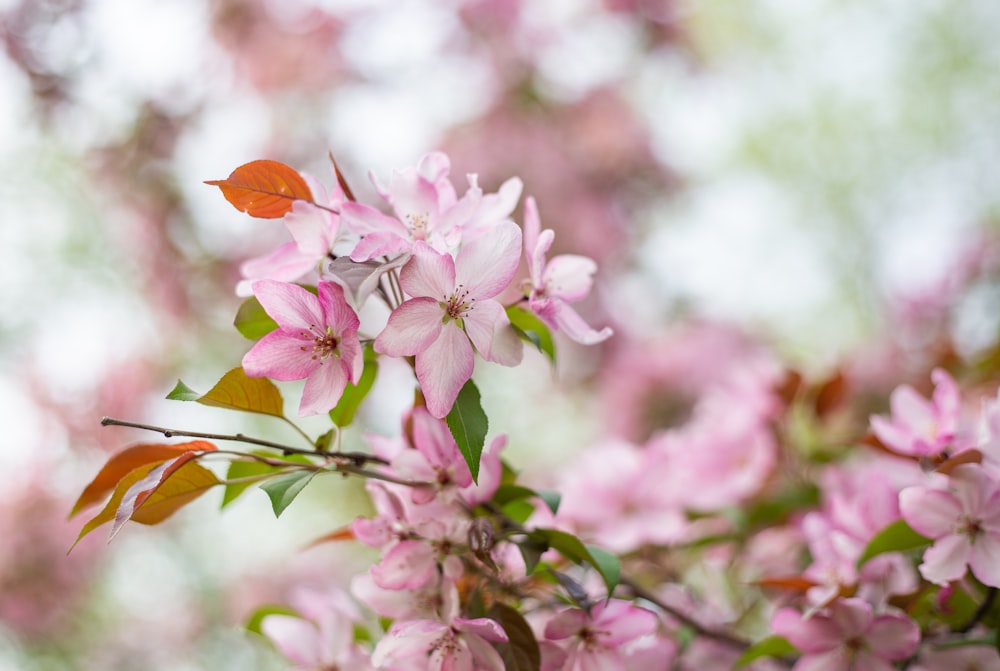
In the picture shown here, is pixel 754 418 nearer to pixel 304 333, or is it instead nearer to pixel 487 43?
pixel 304 333

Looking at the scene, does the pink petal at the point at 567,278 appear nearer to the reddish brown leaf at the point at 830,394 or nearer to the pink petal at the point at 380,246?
the pink petal at the point at 380,246

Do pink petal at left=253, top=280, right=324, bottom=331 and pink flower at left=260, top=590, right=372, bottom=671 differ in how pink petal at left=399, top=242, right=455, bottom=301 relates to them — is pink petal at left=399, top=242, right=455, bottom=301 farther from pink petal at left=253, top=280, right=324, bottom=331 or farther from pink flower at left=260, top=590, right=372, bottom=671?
pink flower at left=260, top=590, right=372, bottom=671

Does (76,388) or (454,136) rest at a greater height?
(454,136)

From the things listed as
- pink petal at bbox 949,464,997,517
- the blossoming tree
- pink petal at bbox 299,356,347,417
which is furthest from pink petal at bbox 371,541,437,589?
pink petal at bbox 949,464,997,517

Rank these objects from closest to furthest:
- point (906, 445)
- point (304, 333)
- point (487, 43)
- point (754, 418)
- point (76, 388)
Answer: point (304, 333) < point (906, 445) < point (754, 418) < point (76, 388) < point (487, 43)

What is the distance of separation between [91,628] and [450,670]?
7.57 feet

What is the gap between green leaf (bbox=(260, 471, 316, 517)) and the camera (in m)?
0.46

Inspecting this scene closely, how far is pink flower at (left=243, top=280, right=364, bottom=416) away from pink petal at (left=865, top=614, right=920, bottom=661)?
1.27ft

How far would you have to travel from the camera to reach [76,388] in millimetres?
2025

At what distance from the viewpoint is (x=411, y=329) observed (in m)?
0.48

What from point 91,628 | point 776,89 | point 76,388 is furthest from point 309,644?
point 776,89

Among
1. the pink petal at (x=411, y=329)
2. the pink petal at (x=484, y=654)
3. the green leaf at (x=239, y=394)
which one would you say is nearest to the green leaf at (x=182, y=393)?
the green leaf at (x=239, y=394)

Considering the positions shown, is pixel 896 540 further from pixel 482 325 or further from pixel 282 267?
pixel 282 267

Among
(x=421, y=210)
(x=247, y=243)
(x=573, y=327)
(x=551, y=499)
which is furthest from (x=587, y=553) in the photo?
(x=247, y=243)
